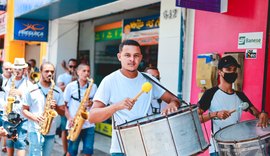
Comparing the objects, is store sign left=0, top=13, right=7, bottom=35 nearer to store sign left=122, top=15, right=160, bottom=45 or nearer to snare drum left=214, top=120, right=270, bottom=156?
store sign left=122, top=15, right=160, bottom=45

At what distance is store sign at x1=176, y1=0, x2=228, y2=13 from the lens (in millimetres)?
4984

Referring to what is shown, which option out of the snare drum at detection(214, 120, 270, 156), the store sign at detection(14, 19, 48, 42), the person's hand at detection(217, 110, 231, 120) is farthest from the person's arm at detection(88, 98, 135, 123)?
the store sign at detection(14, 19, 48, 42)

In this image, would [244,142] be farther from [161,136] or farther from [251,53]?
[251,53]

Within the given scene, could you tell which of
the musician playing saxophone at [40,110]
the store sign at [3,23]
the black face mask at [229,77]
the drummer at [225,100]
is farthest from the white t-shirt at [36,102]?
the store sign at [3,23]

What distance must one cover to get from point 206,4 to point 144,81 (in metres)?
2.33

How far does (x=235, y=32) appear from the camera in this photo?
5441 millimetres

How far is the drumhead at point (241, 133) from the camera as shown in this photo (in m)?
3.08

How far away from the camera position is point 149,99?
3.37 metres

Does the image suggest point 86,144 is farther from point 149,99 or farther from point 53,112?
point 149,99

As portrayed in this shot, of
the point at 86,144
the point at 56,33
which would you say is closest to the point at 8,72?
the point at 86,144

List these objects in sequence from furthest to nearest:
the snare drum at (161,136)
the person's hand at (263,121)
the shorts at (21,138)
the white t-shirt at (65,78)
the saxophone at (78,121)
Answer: the white t-shirt at (65,78) < the saxophone at (78,121) < the shorts at (21,138) < the person's hand at (263,121) < the snare drum at (161,136)

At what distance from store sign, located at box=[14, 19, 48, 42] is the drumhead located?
8.68 m

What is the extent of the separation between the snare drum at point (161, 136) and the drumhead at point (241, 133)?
35 cm

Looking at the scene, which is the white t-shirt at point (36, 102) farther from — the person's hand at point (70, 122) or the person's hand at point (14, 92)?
the person's hand at point (14, 92)
